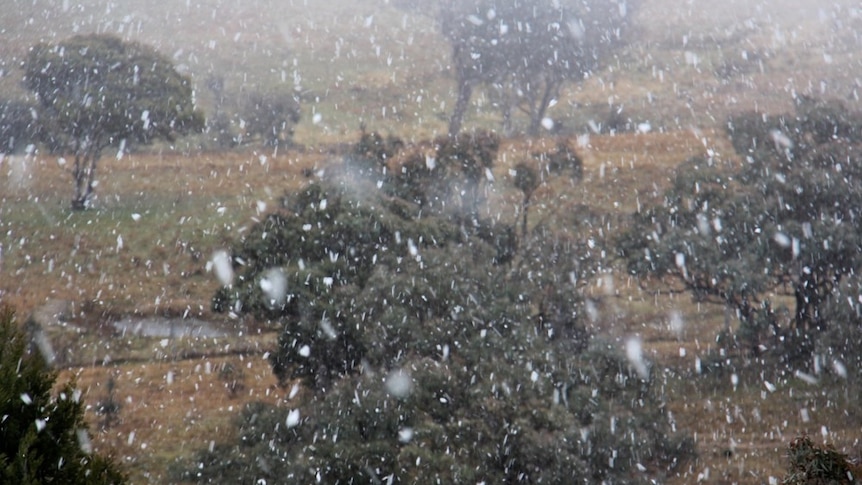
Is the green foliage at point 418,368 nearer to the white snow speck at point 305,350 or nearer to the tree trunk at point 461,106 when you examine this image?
the white snow speck at point 305,350

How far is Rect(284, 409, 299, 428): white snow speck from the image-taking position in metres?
19.3

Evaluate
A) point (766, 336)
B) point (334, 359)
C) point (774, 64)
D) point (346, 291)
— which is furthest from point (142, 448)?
point (774, 64)

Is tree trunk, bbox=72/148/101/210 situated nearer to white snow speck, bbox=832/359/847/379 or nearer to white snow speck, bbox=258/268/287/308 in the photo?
white snow speck, bbox=258/268/287/308

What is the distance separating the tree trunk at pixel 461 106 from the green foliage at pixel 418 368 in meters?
33.2

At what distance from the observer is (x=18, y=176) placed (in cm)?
4184

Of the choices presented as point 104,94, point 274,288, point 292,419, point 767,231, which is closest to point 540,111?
point 104,94

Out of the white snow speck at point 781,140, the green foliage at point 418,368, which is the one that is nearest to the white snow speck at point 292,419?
the green foliage at point 418,368

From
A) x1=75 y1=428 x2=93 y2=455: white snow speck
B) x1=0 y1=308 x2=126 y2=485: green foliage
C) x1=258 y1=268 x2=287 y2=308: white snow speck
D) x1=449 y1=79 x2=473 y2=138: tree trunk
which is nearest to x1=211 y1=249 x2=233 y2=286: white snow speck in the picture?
x1=258 y1=268 x2=287 y2=308: white snow speck

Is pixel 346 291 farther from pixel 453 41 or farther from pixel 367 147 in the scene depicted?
pixel 453 41

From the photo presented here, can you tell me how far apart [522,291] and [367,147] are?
450 inches

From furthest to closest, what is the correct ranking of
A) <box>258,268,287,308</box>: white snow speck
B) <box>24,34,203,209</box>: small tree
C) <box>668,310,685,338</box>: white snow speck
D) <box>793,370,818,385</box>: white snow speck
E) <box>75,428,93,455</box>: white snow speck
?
<box>24,34,203,209</box>: small tree < <box>668,310,685,338</box>: white snow speck < <box>793,370,818,385</box>: white snow speck < <box>258,268,287,308</box>: white snow speck < <box>75,428,93,455</box>: white snow speck

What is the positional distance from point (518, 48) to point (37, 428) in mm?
56085

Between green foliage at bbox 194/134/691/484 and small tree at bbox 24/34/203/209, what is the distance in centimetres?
1826

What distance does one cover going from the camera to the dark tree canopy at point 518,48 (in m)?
59.1
